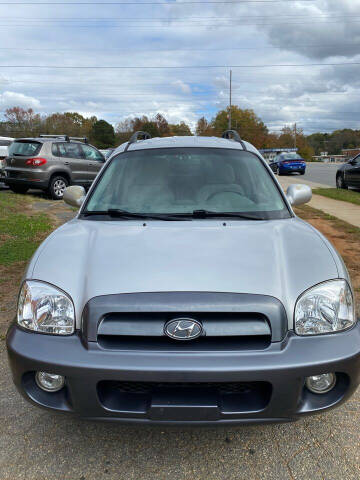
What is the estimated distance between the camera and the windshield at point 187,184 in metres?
3.11

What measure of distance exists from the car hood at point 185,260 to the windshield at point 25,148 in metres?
10.4

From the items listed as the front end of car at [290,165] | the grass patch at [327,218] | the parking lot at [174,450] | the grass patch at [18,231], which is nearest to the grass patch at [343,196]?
the grass patch at [327,218]

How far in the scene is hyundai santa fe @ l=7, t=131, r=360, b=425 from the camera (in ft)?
6.14

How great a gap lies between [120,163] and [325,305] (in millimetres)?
2093

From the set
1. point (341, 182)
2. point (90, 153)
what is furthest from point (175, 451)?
point (341, 182)

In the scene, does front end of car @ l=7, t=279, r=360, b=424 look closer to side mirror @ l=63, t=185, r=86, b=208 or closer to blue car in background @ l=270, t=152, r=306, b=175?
side mirror @ l=63, t=185, r=86, b=208

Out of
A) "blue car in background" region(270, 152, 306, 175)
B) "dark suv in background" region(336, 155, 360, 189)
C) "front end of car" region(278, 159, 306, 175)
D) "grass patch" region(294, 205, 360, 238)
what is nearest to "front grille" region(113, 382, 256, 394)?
"grass patch" region(294, 205, 360, 238)

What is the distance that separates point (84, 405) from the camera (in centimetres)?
193

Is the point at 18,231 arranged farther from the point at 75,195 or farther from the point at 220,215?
the point at 220,215

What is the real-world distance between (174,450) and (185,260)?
101 cm

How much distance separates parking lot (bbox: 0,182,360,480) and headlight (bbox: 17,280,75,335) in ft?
1.52

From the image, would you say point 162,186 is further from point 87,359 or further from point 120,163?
point 87,359

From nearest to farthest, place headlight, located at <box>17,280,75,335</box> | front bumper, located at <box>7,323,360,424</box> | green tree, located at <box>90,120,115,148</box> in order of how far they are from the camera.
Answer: front bumper, located at <box>7,323,360,424</box> → headlight, located at <box>17,280,75,335</box> → green tree, located at <box>90,120,115,148</box>

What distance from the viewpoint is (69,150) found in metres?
13.0
